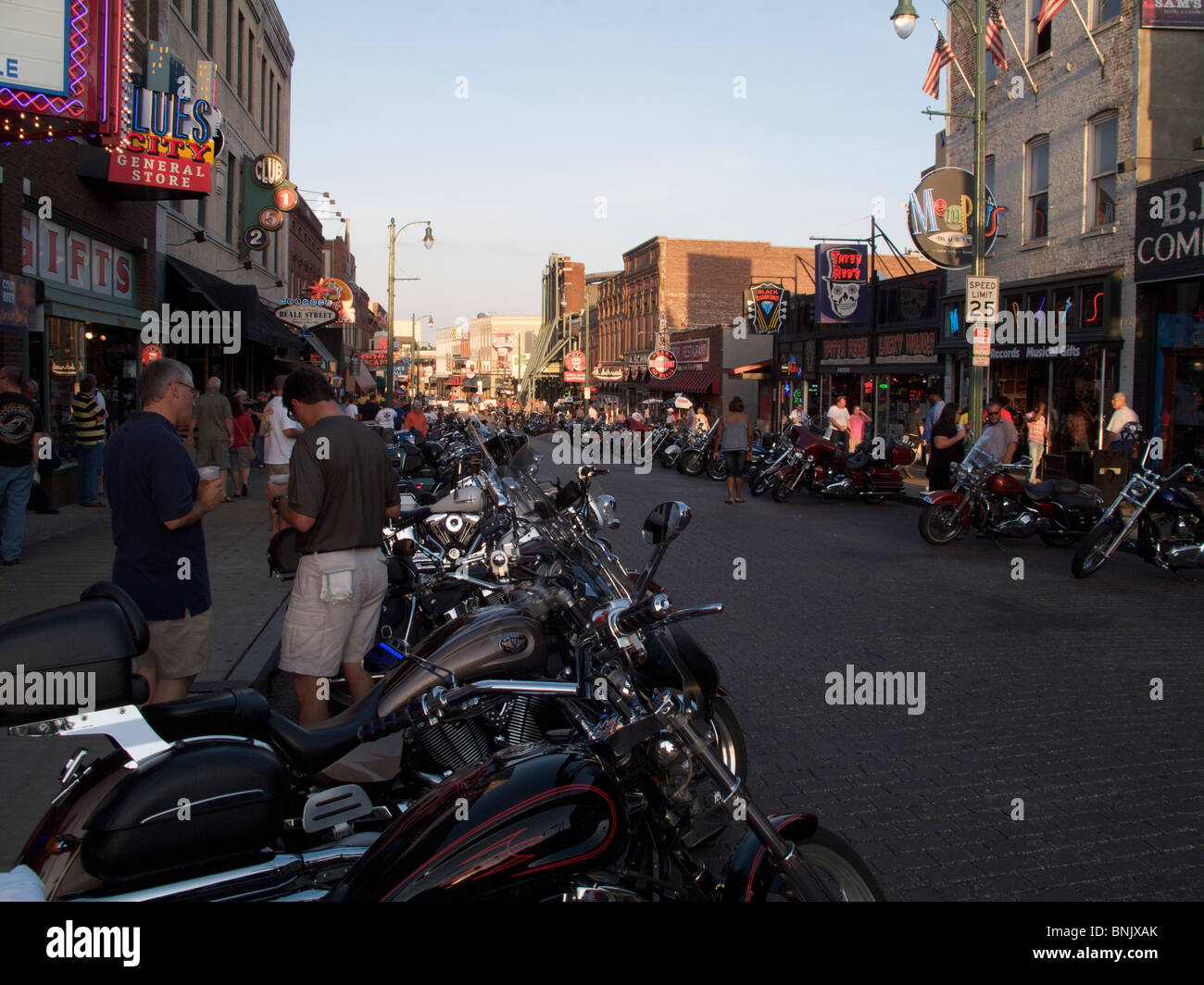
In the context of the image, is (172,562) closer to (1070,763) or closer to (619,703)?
(619,703)

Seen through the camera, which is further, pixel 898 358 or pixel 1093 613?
pixel 898 358

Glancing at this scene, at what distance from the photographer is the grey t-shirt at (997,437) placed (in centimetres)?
1328

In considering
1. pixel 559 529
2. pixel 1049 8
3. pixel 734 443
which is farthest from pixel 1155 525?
pixel 1049 8

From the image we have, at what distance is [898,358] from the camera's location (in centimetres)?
2773

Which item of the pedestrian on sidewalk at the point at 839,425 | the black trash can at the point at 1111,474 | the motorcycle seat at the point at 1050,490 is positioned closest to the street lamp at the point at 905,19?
the black trash can at the point at 1111,474

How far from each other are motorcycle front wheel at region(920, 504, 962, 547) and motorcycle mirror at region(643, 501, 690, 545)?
408 inches

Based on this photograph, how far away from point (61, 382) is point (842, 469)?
13.1 metres

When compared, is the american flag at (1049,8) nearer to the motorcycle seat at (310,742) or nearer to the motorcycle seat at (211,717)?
the motorcycle seat at (310,742)

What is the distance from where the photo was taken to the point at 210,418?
14.3m

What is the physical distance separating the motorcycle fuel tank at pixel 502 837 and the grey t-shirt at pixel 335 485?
2.47m

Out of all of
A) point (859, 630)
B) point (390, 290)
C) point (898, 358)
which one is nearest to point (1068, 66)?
point (898, 358)

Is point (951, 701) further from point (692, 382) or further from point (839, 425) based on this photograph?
point (692, 382)

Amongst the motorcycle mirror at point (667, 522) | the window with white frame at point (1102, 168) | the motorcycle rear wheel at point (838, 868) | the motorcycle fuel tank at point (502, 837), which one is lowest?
the motorcycle rear wheel at point (838, 868)
